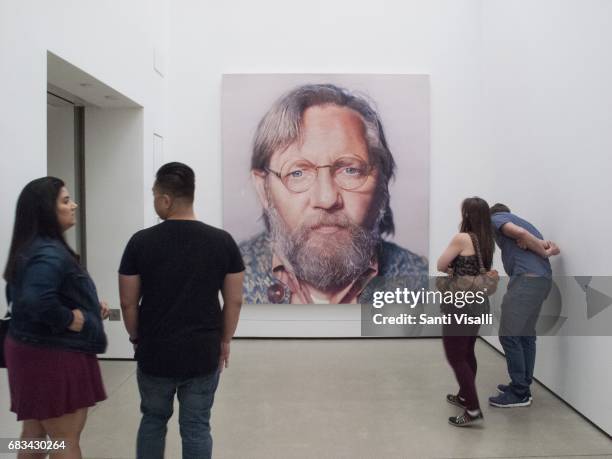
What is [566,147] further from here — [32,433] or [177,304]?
[32,433]

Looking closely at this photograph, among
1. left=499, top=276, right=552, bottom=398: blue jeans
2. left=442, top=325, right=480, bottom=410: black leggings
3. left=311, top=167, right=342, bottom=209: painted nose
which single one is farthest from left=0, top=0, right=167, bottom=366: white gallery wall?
left=499, top=276, right=552, bottom=398: blue jeans

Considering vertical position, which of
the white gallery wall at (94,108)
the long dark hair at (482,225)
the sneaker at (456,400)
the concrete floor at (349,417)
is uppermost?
the white gallery wall at (94,108)

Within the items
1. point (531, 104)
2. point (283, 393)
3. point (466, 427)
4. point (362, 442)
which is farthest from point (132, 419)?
point (531, 104)

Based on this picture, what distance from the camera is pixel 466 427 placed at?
409 cm

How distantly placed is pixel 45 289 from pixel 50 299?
5 centimetres

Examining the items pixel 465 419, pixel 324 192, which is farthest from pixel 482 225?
pixel 324 192

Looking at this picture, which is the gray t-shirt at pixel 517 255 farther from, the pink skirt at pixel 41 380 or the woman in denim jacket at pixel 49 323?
the pink skirt at pixel 41 380

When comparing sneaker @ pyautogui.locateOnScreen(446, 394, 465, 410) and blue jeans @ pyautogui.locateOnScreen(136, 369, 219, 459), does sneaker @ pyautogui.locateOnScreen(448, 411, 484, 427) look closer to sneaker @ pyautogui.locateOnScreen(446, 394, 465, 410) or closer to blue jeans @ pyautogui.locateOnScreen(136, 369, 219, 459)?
sneaker @ pyautogui.locateOnScreen(446, 394, 465, 410)

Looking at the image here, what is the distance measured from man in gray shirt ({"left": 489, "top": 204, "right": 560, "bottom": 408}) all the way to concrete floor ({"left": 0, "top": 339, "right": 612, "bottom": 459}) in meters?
0.16

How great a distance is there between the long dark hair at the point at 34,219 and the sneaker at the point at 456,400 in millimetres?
3347

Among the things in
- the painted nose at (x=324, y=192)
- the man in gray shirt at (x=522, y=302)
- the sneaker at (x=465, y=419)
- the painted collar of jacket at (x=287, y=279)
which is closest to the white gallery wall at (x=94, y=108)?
the painted collar of jacket at (x=287, y=279)

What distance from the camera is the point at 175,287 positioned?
2488 millimetres

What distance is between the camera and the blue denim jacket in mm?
2285

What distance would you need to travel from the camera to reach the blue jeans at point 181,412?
2605 mm
